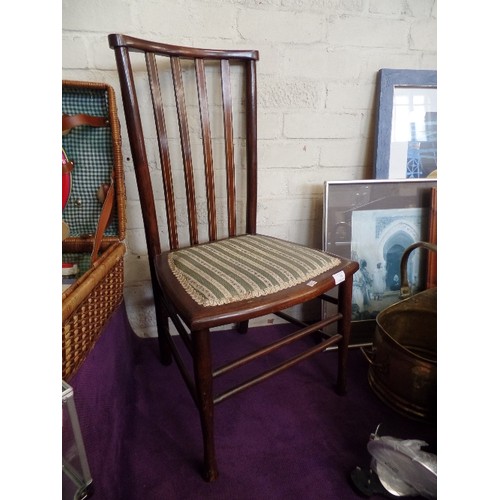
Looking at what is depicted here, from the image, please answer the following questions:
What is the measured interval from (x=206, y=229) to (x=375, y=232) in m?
0.55

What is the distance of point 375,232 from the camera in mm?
1034

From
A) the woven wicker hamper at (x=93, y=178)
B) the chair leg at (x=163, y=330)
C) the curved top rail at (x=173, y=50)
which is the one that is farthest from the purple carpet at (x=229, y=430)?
the curved top rail at (x=173, y=50)

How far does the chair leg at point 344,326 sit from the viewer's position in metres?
0.76

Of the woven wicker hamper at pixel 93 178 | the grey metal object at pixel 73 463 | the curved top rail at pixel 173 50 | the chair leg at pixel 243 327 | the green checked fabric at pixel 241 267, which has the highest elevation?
the curved top rail at pixel 173 50

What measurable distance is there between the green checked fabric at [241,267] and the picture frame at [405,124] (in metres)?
0.48

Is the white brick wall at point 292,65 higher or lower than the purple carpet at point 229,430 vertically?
higher

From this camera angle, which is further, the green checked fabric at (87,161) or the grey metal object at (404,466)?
the green checked fabric at (87,161)

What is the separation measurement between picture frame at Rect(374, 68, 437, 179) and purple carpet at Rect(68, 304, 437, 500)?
0.66m

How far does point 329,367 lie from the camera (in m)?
0.96

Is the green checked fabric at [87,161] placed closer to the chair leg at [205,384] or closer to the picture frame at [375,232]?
the chair leg at [205,384]

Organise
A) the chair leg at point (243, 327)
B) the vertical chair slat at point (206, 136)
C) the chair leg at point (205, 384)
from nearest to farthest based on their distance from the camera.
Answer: the chair leg at point (205, 384) < the vertical chair slat at point (206, 136) < the chair leg at point (243, 327)
